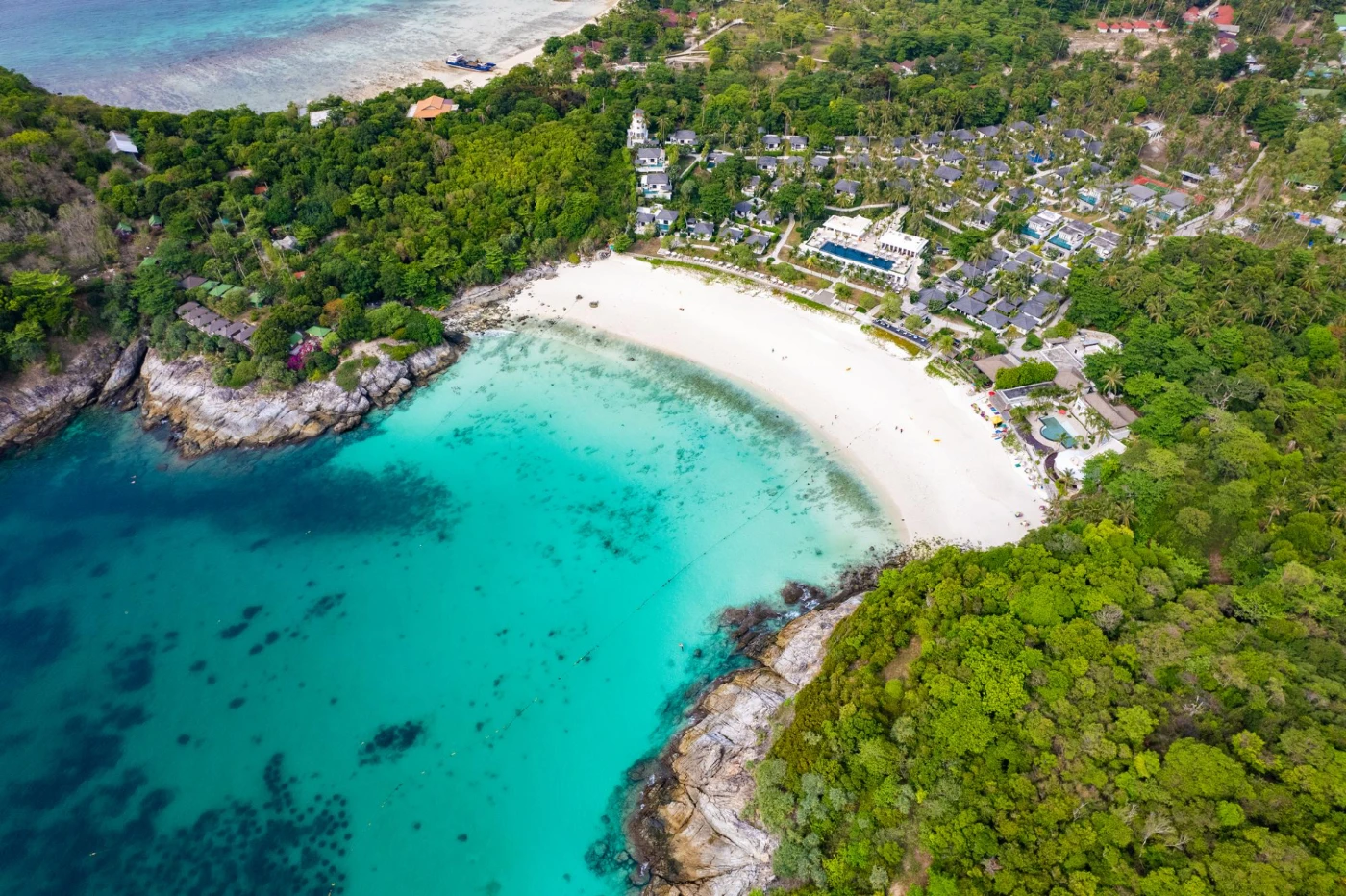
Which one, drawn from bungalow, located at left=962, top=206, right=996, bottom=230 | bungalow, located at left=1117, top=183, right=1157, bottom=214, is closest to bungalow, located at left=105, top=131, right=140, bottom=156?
bungalow, located at left=962, top=206, right=996, bottom=230

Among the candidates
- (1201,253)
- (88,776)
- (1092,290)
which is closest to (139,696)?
(88,776)

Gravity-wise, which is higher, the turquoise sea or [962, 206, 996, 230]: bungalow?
[962, 206, 996, 230]: bungalow

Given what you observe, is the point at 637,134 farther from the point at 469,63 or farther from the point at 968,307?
the point at 968,307

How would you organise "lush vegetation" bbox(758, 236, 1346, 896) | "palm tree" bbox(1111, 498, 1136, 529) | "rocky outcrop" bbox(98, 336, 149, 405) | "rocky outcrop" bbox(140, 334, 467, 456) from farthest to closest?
1. "rocky outcrop" bbox(98, 336, 149, 405)
2. "rocky outcrop" bbox(140, 334, 467, 456)
3. "palm tree" bbox(1111, 498, 1136, 529)
4. "lush vegetation" bbox(758, 236, 1346, 896)

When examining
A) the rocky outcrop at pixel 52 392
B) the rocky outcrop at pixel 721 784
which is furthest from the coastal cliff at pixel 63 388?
the rocky outcrop at pixel 721 784

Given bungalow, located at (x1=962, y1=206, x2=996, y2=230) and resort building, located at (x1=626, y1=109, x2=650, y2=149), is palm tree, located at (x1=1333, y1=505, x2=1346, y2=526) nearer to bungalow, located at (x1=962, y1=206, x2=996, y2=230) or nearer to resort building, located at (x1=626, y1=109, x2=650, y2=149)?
bungalow, located at (x1=962, y1=206, x2=996, y2=230)
